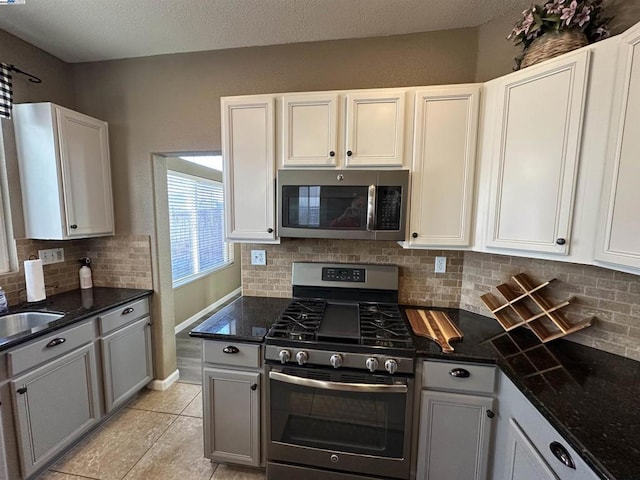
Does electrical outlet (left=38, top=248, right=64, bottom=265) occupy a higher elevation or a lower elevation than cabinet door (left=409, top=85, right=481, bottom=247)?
lower

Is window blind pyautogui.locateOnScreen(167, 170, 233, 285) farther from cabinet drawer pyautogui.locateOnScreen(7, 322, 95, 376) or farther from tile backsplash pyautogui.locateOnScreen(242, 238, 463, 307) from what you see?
tile backsplash pyautogui.locateOnScreen(242, 238, 463, 307)

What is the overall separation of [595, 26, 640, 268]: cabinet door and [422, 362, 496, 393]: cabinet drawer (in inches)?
28.6

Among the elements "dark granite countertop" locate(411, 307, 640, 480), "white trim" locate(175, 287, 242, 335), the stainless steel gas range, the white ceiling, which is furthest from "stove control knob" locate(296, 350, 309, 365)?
"white trim" locate(175, 287, 242, 335)

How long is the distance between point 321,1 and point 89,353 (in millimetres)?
2686

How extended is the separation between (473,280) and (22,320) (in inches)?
121

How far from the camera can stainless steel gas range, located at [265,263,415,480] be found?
4.73ft

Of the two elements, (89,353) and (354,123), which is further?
(89,353)

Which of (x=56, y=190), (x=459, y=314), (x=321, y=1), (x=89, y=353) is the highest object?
(x=321, y=1)

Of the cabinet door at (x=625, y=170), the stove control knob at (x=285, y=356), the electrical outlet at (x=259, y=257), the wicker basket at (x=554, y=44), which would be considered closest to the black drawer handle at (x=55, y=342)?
the electrical outlet at (x=259, y=257)

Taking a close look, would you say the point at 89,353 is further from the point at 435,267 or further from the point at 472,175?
the point at 472,175

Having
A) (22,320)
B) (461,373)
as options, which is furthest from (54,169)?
(461,373)

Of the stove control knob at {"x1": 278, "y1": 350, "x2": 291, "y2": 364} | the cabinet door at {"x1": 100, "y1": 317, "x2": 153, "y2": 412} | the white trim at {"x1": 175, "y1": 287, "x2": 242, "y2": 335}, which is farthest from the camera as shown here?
the white trim at {"x1": 175, "y1": 287, "x2": 242, "y2": 335}

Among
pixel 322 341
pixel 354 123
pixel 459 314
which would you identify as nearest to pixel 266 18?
pixel 354 123

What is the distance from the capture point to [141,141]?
235cm
